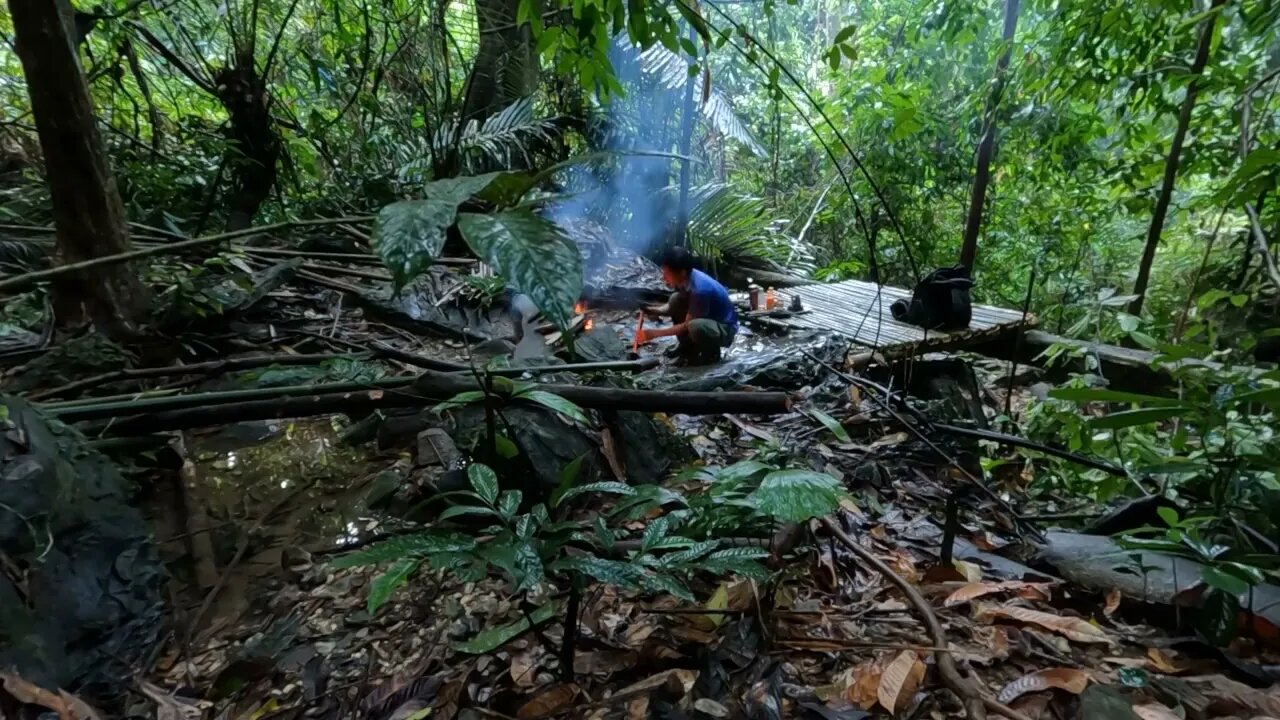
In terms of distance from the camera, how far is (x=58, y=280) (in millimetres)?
3006

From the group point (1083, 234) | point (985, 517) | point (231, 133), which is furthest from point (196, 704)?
point (1083, 234)

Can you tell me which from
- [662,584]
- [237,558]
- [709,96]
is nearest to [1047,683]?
[662,584]

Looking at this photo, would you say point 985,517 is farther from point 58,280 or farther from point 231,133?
point 231,133

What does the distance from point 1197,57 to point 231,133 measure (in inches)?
255

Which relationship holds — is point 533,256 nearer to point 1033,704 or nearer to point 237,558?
point 1033,704

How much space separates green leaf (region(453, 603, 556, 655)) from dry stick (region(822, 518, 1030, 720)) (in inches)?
36.8

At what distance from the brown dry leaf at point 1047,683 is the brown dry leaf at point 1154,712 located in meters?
0.10

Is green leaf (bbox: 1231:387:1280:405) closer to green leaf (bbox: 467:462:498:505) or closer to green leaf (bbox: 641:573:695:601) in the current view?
green leaf (bbox: 641:573:695:601)

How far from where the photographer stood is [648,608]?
1.79 m

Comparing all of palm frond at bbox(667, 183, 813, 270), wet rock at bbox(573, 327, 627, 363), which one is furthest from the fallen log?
palm frond at bbox(667, 183, 813, 270)

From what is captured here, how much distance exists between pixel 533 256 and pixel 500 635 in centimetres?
115

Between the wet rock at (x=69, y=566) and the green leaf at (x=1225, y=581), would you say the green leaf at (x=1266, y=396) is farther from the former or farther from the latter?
the wet rock at (x=69, y=566)

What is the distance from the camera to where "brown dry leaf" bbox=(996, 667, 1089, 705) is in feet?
4.70

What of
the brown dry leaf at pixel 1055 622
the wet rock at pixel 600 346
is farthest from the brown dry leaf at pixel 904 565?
the wet rock at pixel 600 346
